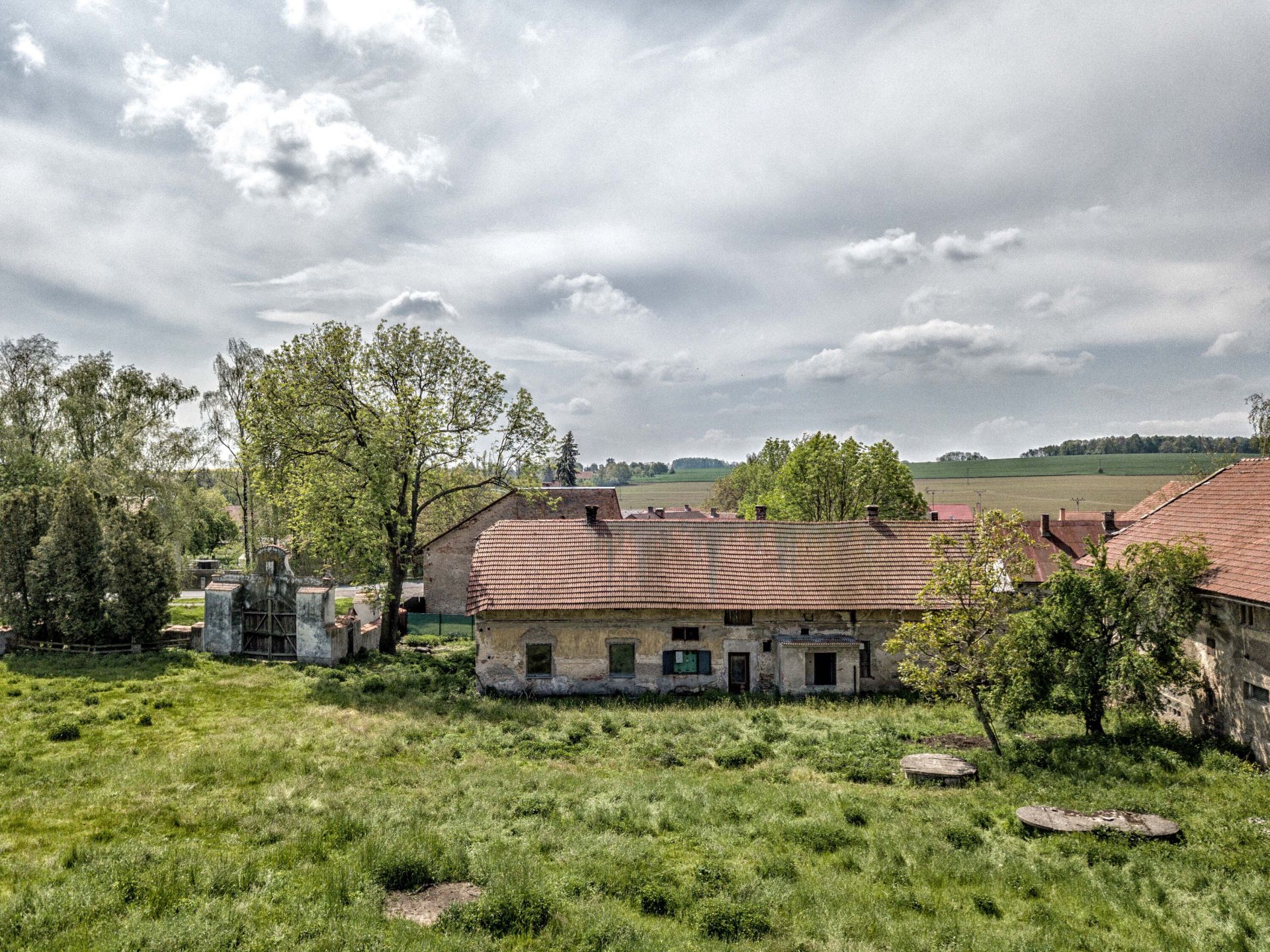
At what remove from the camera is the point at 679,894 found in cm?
930

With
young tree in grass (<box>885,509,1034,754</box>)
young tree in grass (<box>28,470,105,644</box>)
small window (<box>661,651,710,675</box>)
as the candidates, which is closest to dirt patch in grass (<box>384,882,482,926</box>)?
young tree in grass (<box>885,509,1034,754</box>)

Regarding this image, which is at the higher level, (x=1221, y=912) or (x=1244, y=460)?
(x=1244, y=460)

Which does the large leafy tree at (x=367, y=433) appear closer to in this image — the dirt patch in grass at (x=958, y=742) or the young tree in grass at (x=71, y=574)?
the young tree in grass at (x=71, y=574)

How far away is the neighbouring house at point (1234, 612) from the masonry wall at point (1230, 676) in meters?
0.02

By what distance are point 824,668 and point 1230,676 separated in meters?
A: 10.3

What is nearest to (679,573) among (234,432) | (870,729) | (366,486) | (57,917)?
(870,729)

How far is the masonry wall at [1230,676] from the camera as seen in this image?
14.3 metres

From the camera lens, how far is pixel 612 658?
2272 centimetres

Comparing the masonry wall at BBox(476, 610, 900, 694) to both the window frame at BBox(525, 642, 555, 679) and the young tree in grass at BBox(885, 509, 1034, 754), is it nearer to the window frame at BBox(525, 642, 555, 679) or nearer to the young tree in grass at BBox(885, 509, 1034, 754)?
the window frame at BBox(525, 642, 555, 679)

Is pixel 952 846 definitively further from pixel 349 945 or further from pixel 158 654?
pixel 158 654

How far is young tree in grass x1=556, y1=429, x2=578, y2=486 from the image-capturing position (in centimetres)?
8444

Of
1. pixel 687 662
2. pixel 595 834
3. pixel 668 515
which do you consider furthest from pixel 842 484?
pixel 668 515

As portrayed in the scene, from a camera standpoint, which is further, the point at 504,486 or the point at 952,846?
the point at 504,486

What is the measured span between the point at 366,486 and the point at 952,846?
22036 mm
